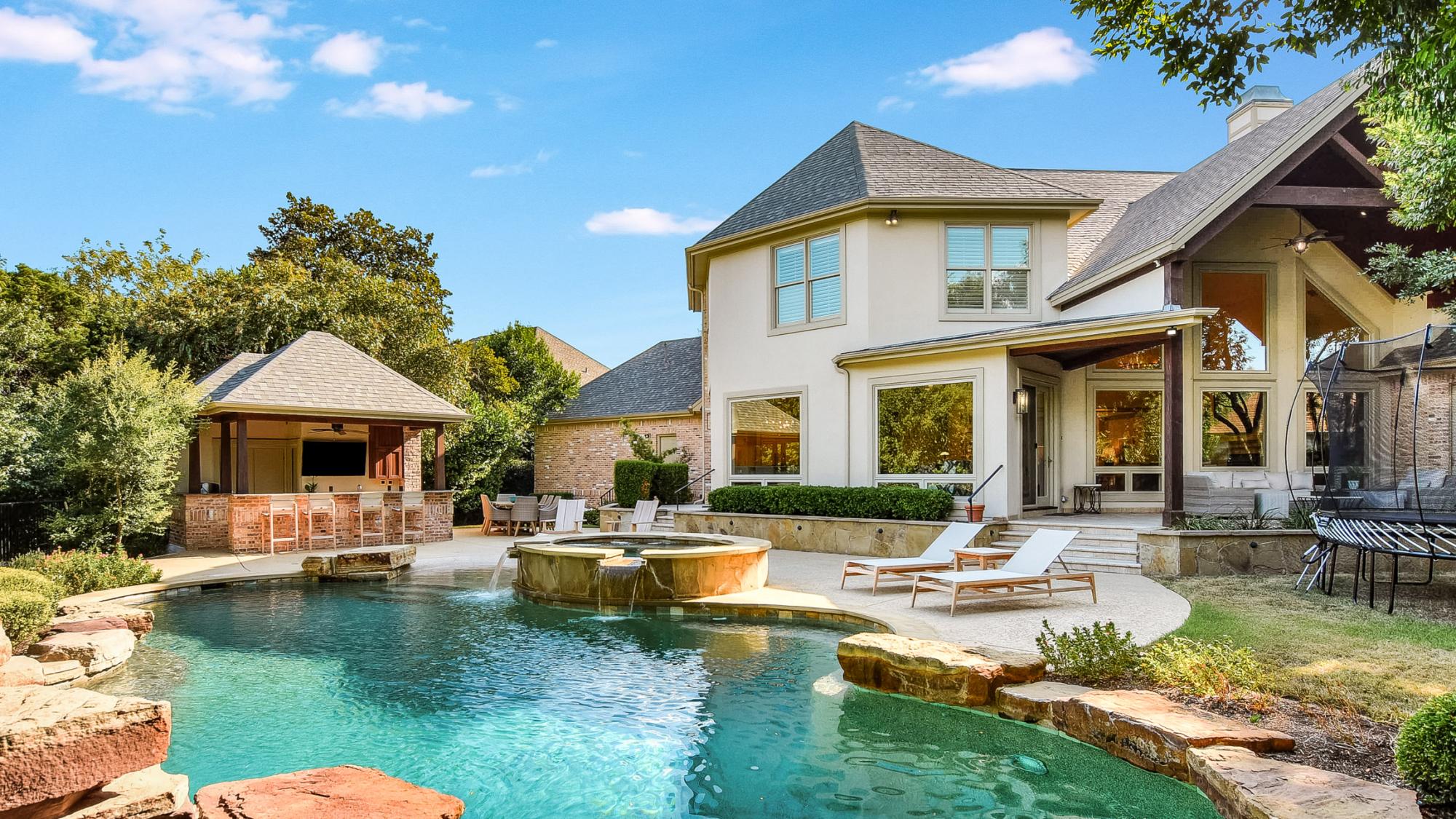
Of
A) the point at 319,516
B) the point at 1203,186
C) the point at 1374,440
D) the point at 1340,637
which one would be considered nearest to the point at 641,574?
the point at 1340,637

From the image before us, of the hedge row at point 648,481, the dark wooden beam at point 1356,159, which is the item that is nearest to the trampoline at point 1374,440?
the dark wooden beam at point 1356,159

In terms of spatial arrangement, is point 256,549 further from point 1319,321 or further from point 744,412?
point 1319,321

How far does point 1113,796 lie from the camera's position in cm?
415

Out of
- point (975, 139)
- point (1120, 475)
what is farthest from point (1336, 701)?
point (975, 139)

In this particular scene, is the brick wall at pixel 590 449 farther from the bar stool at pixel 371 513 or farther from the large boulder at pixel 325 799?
the large boulder at pixel 325 799

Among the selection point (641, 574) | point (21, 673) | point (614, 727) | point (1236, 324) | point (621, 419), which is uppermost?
point (1236, 324)

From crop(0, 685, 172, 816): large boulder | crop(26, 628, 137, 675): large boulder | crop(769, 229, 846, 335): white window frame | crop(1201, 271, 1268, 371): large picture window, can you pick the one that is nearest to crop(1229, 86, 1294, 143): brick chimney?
crop(1201, 271, 1268, 371): large picture window

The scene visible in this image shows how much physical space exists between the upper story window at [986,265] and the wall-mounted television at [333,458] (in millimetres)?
16062

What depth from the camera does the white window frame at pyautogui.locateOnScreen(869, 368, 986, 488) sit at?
13.0m

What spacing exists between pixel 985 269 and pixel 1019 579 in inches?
315

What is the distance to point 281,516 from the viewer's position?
15266mm

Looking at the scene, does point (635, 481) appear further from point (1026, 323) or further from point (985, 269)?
point (1026, 323)

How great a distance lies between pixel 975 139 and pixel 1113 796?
2326 centimetres

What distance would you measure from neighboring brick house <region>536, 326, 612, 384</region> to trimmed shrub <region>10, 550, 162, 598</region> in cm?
2683
